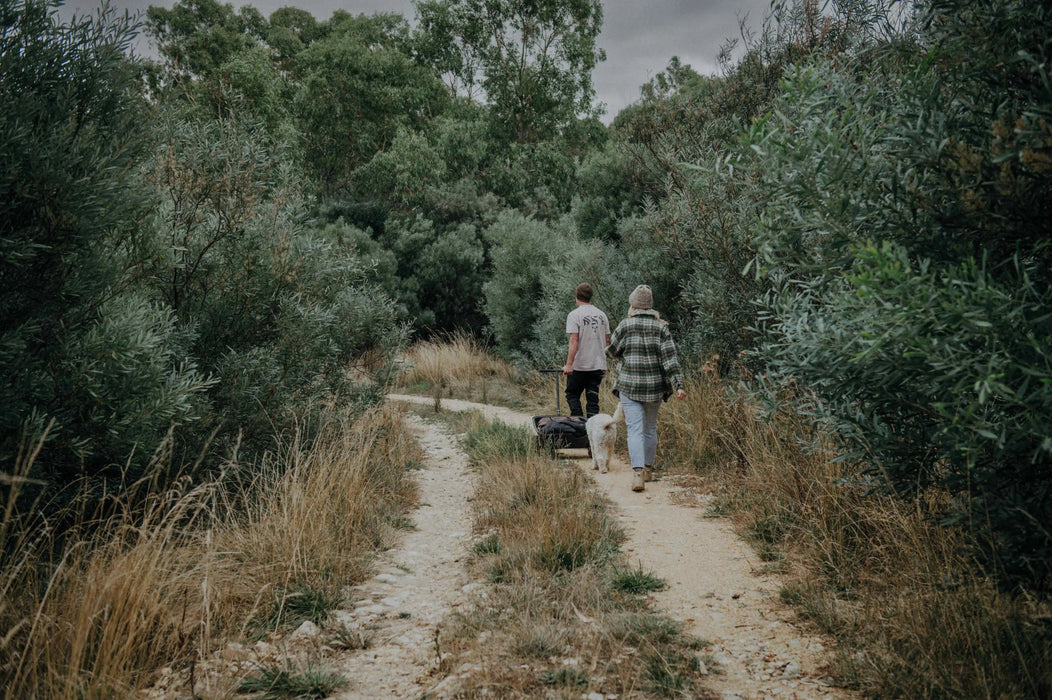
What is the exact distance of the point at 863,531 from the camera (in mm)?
4379

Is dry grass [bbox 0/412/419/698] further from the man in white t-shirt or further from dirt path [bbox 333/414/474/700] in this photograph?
the man in white t-shirt

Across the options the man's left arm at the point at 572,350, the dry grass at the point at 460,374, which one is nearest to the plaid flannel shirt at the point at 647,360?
the man's left arm at the point at 572,350

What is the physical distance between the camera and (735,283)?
7.79 metres

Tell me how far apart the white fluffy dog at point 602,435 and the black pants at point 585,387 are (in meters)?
1.16

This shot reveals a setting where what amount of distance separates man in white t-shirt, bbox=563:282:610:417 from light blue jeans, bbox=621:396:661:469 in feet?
4.78

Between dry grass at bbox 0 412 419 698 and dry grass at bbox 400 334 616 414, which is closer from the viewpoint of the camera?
dry grass at bbox 0 412 419 698

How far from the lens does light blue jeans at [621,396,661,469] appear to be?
23.8ft

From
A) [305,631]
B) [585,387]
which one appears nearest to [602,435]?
[585,387]

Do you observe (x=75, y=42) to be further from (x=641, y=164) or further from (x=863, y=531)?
(x=641, y=164)

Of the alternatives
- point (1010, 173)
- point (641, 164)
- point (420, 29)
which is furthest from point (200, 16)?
point (1010, 173)

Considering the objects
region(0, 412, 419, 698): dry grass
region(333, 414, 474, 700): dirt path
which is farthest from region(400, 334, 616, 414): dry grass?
region(0, 412, 419, 698): dry grass

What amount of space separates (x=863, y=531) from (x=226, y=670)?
3.83 m

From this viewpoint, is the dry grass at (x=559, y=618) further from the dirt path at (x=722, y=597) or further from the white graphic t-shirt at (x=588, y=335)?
the white graphic t-shirt at (x=588, y=335)

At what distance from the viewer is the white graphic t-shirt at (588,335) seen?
8.86 meters
